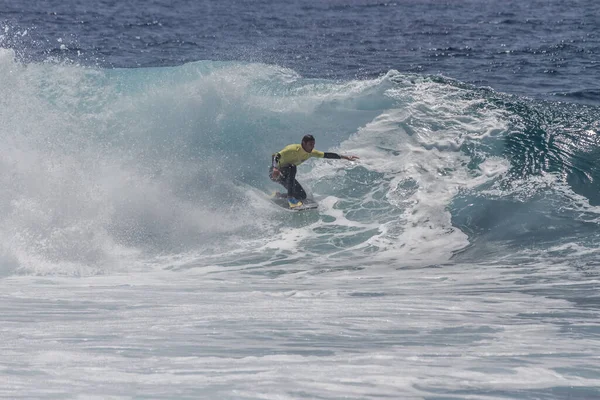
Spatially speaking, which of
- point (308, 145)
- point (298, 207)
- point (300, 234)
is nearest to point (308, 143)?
point (308, 145)

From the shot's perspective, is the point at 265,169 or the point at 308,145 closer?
the point at 308,145

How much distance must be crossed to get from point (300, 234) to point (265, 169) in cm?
307

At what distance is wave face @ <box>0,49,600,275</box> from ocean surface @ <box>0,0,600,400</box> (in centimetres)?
5

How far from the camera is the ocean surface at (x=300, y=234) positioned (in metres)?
6.39

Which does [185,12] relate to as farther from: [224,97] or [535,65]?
[224,97]

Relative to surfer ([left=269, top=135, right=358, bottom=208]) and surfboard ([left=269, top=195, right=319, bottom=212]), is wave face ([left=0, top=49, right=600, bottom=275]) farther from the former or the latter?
surfer ([left=269, top=135, right=358, bottom=208])

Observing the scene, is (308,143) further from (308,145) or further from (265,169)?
(265,169)

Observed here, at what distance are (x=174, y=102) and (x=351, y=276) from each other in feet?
27.4

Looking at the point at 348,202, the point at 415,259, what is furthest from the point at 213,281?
the point at 348,202

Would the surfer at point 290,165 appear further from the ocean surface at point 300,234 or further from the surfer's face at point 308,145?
the ocean surface at point 300,234

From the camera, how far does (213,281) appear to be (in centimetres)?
991

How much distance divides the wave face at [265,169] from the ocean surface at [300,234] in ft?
0.16

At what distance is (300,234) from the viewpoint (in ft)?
40.0

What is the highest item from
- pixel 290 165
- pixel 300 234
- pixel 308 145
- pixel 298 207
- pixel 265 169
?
pixel 308 145
